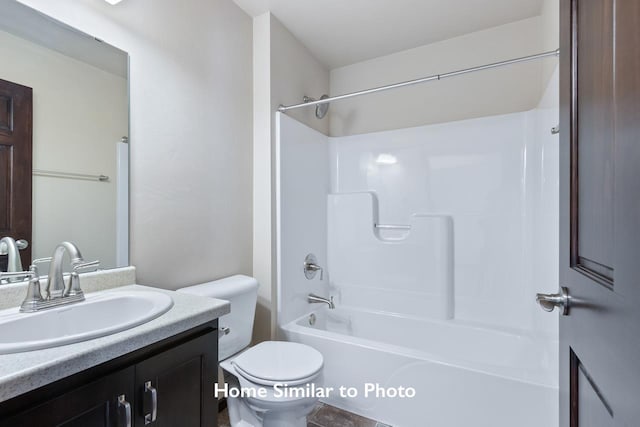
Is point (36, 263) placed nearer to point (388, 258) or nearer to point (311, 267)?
point (311, 267)

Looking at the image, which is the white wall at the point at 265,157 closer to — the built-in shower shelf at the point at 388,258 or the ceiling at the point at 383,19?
the ceiling at the point at 383,19

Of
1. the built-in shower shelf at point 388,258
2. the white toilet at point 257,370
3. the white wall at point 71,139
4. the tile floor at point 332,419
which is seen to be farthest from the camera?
the built-in shower shelf at point 388,258

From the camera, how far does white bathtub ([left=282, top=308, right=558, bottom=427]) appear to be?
1364 millimetres

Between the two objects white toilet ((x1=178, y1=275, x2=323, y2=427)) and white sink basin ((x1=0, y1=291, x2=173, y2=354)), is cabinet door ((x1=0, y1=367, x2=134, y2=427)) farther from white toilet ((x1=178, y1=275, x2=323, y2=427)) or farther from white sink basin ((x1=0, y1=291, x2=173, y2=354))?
white toilet ((x1=178, y1=275, x2=323, y2=427))

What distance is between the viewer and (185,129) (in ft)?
5.11

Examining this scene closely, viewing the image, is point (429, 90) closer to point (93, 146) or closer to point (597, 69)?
point (597, 69)

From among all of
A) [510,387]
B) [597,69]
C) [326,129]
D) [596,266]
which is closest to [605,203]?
[596,266]

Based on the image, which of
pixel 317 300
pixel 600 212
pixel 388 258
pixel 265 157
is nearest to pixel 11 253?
pixel 265 157

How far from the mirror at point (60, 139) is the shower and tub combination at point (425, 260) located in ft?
3.08

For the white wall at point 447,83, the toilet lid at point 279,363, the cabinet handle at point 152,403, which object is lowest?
the toilet lid at point 279,363

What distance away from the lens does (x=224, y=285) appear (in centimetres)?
158

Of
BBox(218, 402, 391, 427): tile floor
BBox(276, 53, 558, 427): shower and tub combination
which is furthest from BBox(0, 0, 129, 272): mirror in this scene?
BBox(218, 402, 391, 427): tile floor

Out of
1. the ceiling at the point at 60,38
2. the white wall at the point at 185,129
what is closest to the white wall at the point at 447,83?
the white wall at the point at 185,129

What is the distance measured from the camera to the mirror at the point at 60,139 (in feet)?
3.26
